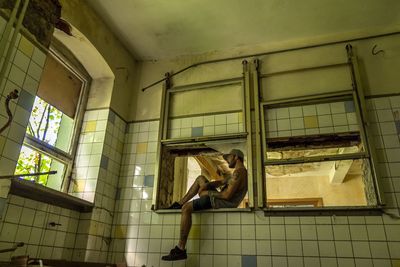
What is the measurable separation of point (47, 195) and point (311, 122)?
2.35 metres

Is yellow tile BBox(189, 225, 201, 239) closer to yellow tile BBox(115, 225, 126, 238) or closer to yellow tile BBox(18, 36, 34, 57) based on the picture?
yellow tile BBox(115, 225, 126, 238)

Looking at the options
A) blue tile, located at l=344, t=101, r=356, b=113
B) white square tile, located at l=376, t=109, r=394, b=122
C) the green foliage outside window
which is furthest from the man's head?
the green foliage outside window

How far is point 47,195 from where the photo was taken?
2.41 meters

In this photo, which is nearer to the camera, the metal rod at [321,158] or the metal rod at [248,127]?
the metal rod at [321,158]

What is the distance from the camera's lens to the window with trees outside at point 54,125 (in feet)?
8.36

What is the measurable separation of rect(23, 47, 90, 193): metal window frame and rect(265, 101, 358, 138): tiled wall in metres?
1.88

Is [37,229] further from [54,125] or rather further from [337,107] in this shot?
[337,107]

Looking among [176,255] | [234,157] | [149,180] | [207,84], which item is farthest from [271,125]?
[176,255]

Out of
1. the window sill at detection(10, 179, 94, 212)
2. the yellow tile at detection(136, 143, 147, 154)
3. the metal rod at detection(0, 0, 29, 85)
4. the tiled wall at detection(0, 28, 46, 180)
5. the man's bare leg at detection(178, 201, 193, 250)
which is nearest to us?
the metal rod at detection(0, 0, 29, 85)

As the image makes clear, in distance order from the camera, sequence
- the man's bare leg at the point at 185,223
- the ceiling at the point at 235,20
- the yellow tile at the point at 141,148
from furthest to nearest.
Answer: the yellow tile at the point at 141,148, the ceiling at the point at 235,20, the man's bare leg at the point at 185,223

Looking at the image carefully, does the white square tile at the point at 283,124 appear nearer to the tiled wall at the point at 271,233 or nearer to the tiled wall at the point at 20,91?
the tiled wall at the point at 271,233

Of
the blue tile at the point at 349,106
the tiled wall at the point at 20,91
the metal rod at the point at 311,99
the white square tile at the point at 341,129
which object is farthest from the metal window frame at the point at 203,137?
the tiled wall at the point at 20,91

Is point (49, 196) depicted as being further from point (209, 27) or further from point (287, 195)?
point (287, 195)

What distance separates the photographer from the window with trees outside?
255cm
